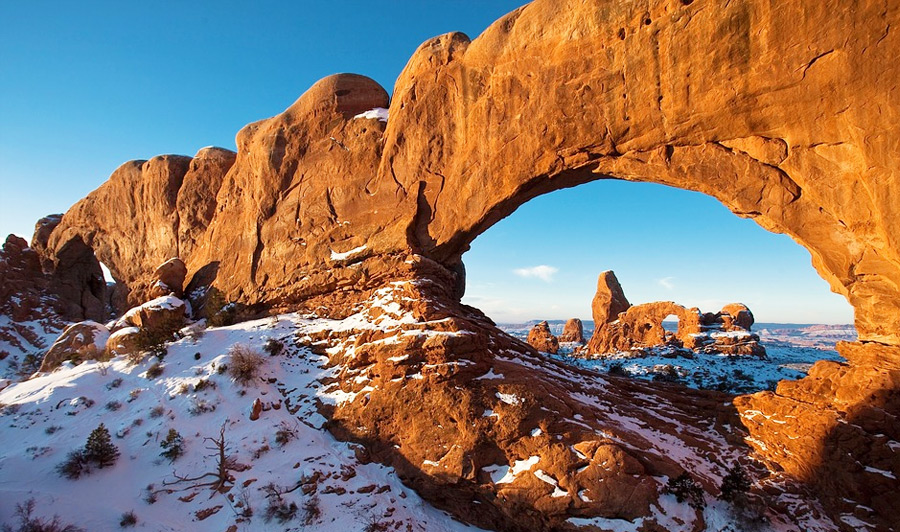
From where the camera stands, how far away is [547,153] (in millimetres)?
13734

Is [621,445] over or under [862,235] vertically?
under

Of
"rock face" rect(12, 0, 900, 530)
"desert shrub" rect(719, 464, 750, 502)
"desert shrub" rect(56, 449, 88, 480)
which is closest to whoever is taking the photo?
"rock face" rect(12, 0, 900, 530)

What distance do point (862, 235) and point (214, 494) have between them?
18504 mm

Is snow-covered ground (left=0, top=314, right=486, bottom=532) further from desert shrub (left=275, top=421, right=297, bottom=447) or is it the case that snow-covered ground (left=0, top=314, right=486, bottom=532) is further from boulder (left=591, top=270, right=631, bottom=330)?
boulder (left=591, top=270, right=631, bottom=330)

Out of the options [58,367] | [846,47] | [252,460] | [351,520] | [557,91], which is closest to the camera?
[846,47]

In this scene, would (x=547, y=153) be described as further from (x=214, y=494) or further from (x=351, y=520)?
(x=214, y=494)

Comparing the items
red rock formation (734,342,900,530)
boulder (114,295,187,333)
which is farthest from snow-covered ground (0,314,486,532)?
red rock formation (734,342,900,530)

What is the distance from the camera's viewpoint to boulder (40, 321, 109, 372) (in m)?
17.9

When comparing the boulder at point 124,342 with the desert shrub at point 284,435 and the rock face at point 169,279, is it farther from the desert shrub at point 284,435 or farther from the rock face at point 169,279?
the desert shrub at point 284,435

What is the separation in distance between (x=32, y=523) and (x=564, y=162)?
1728 centimetres

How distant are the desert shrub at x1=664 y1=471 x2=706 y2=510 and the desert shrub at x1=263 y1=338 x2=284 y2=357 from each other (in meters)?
14.3

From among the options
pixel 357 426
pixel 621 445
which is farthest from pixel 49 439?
pixel 621 445

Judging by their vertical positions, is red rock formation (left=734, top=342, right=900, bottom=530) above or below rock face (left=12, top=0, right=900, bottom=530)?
below

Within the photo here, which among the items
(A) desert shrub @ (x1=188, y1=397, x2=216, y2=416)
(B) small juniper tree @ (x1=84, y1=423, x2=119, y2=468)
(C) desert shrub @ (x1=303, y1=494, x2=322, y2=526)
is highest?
(A) desert shrub @ (x1=188, y1=397, x2=216, y2=416)
